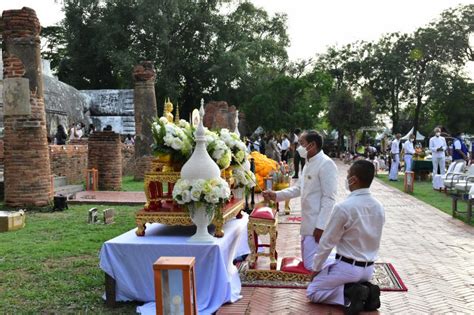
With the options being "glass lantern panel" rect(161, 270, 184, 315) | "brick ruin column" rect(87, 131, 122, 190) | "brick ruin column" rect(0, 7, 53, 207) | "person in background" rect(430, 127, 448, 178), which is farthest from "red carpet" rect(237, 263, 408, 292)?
"person in background" rect(430, 127, 448, 178)

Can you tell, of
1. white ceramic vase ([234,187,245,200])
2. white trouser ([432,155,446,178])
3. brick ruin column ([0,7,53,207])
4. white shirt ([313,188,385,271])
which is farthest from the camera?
white trouser ([432,155,446,178])

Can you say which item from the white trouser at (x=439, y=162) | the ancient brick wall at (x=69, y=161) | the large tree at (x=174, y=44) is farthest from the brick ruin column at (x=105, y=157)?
the large tree at (x=174, y=44)

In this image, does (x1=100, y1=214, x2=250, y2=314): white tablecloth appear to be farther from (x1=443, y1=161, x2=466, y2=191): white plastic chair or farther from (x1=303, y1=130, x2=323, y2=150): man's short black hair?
(x1=443, y1=161, x2=466, y2=191): white plastic chair

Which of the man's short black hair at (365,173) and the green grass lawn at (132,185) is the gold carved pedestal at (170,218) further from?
the green grass lawn at (132,185)

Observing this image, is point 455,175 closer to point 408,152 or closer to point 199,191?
point 408,152

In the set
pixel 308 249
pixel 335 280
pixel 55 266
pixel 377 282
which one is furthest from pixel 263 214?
pixel 55 266

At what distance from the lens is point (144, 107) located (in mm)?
18672

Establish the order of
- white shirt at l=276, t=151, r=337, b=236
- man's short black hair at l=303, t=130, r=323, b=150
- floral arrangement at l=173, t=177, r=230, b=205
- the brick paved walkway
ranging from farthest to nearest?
man's short black hair at l=303, t=130, r=323, b=150
white shirt at l=276, t=151, r=337, b=236
the brick paved walkway
floral arrangement at l=173, t=177, r=230, b=205

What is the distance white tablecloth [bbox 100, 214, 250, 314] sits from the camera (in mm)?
5211

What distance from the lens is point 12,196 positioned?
1141 centimetres

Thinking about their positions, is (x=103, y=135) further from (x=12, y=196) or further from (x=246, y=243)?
(x=246, y=243)

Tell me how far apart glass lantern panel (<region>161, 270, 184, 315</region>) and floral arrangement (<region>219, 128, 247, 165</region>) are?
116 inches

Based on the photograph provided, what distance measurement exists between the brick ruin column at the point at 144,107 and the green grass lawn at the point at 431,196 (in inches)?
350

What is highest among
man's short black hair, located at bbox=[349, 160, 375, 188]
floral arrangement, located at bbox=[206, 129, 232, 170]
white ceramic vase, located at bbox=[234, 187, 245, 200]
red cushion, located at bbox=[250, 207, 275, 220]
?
floral arrangement, located at bbox=[206, 129, 232, 170]
